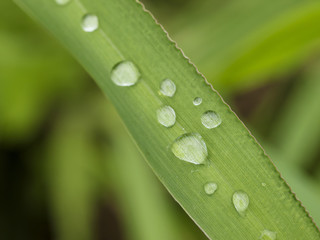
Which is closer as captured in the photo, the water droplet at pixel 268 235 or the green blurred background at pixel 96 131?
the water droplet at pixel 268 235

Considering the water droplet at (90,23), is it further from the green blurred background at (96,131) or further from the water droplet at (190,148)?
the green blurred background at (96,131)

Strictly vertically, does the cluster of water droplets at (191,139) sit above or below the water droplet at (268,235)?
above

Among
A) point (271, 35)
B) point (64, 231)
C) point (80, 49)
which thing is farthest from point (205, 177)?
point (64, 231)

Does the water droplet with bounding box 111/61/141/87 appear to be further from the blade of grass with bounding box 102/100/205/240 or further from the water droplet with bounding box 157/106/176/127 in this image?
the blade of grass with bounding box 102/100/205/240

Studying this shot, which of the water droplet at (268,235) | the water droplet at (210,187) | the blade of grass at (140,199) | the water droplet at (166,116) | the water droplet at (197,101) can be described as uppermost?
the blade of grass at (140,199)

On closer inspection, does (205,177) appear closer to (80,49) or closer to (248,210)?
(248,210)

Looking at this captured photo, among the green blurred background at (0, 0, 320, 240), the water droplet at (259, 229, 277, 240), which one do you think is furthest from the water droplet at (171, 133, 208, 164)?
the green blurred background at (0, 0, 320, 240)

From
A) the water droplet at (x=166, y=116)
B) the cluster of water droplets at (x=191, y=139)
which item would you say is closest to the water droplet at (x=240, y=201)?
the cluster of water droplets at (x=191, y=139)
